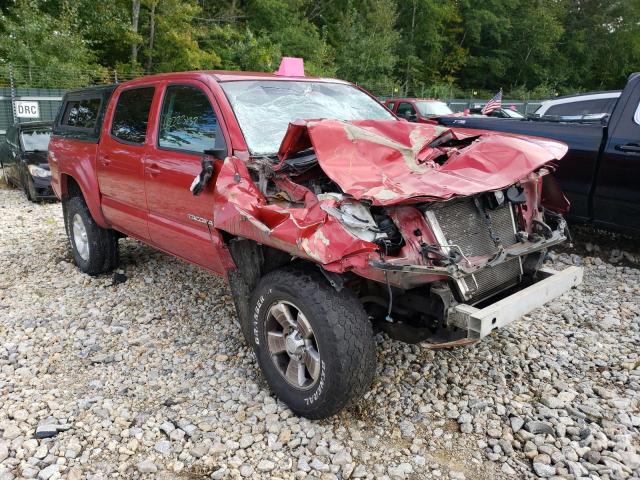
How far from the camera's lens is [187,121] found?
3.89m

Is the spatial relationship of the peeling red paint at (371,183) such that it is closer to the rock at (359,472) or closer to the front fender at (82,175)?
the rock at (359,472)

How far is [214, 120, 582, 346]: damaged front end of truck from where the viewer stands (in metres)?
2.61

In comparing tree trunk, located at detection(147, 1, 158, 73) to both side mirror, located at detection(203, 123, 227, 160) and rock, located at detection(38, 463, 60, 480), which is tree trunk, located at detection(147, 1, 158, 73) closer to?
side mirror, located at detection(203, 123, 227, 160)

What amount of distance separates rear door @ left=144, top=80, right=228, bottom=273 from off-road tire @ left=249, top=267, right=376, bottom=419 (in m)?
0.81

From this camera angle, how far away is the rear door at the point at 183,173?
11.9 feet

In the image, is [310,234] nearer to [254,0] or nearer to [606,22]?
[254,0]

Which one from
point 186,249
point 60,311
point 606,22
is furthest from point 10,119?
point 606,22

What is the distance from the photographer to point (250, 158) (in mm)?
3311

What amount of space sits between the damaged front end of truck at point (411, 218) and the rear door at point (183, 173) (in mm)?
448

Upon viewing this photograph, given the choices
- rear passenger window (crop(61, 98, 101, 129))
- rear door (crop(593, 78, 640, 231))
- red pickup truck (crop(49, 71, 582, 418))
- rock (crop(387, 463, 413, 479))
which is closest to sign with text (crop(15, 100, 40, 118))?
rear passenger window (crop(61, 98, 101, 129))

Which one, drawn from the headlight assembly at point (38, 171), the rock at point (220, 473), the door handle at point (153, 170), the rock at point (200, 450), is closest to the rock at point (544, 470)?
the rock at point (220, 473)

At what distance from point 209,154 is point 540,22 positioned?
151ft

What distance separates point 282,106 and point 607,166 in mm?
3442

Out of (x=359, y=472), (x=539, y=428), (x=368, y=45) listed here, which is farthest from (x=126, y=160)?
(x=368, y=45)
